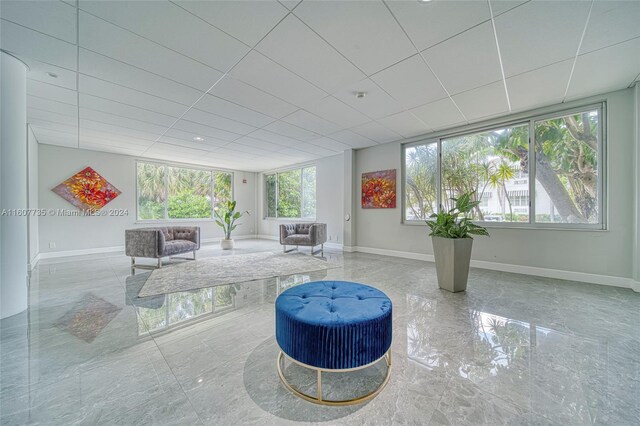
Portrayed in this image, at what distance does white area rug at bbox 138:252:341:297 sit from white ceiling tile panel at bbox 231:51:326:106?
2906 millimetres

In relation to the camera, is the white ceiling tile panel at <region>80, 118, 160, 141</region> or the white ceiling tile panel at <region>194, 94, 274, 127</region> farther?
the white ceiling tile panel at <region>80, 118, 160, 141</region>

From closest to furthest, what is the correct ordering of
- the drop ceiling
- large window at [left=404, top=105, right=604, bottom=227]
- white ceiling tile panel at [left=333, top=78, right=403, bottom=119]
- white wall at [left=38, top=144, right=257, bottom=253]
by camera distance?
the drop ceiling → white ceiling tile panel at [left=333, top=78, right=403, bottom=119] → large window at [left=404, top=105, right=604, bottom=227] → white wall at [left=38, top=144, right=257, bottom=253]

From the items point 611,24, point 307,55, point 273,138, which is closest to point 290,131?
point 273,138

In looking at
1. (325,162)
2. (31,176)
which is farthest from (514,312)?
(31,176)

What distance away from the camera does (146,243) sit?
15.4ft

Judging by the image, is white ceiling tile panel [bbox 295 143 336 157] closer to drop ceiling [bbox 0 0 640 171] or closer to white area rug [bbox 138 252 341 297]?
drop ceiling [bbox 0 0 640 171]

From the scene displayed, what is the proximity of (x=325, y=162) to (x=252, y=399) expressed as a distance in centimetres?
686

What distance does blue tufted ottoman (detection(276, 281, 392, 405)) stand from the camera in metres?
1.38

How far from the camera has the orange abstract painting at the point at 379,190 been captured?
19.9 ft

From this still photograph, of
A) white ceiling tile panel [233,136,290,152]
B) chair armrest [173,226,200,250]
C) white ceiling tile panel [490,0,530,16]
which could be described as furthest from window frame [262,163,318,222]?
white ceiling tile panel [490,0,530,16]

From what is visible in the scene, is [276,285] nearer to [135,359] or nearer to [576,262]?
[135,359]

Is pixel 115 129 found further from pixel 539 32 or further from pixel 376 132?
pixel 539 32

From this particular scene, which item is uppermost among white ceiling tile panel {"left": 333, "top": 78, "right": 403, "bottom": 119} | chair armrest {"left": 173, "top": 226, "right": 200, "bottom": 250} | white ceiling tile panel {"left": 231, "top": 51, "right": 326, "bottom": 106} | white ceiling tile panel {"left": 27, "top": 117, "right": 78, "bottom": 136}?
white ceiling tile panel {"left": 333, "top": 78, "right": 403, "bottom": 119}

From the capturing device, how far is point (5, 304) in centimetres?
250
